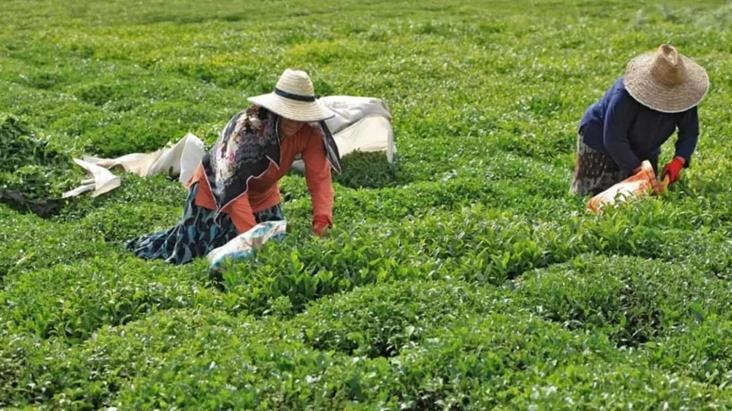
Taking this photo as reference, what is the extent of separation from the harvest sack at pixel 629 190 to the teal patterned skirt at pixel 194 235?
2854mm

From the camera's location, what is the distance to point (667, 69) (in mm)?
9570

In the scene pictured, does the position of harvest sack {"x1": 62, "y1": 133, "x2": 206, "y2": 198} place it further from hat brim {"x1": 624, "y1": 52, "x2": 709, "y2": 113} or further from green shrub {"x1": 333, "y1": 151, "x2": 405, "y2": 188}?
hat brim {"x1": 624, "y1": 52, "x2": 709, "y2": 113}

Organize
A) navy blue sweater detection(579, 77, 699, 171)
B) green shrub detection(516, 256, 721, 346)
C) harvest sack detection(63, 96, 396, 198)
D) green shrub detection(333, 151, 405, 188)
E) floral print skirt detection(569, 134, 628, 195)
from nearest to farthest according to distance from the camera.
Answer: green shrub detection(516, 256, 721, 346), navy blue sweater detection(579, 77, 699, 171), floral print skirt detection(569, 134, 628, 195), harvest sack detection(63, 96, 396, 198), green shrub detection(333, 151, 405, 188)

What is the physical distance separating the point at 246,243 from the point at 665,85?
3.99m

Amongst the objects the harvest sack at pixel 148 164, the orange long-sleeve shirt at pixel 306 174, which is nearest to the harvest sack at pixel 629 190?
the orange long-sleeve shirt at pixel 306 174

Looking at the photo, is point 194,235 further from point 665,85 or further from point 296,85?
point 665,85

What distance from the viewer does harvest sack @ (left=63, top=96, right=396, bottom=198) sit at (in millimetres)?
11234

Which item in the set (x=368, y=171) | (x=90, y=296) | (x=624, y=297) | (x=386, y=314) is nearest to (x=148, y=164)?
(x=368, y=171)

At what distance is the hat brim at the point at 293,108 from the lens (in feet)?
27.3

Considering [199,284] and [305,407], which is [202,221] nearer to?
[199,284]

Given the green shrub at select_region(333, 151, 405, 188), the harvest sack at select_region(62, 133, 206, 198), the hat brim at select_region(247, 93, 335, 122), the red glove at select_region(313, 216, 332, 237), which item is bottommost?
the green shrub at select_region(333, 151, 405, 188)

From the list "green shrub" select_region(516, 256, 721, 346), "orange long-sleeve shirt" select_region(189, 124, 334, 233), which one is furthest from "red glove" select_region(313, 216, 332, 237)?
"green shrub" select_region(516, 256, 721, 346)

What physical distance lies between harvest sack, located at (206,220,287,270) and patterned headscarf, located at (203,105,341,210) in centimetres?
31

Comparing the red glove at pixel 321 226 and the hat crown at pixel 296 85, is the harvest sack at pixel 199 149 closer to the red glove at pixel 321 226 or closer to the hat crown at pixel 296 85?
the red glove at pixel 321 226
